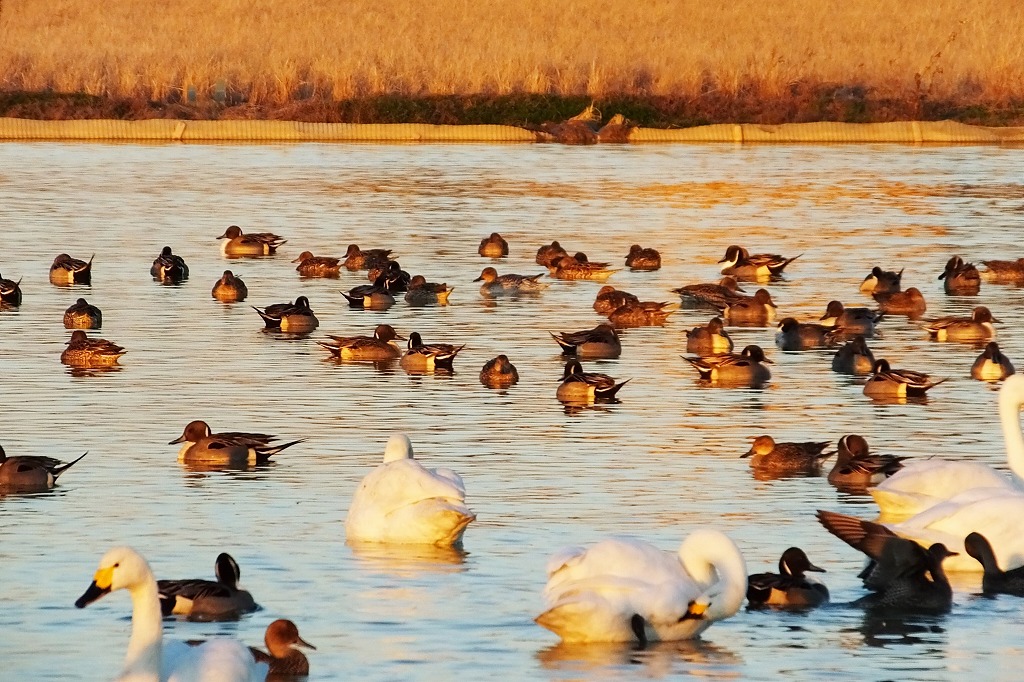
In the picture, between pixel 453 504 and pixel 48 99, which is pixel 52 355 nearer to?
pixel 453 504

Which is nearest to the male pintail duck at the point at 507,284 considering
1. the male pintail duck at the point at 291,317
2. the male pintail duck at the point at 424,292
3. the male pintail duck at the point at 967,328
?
the male pintail duck at the point at 424,292

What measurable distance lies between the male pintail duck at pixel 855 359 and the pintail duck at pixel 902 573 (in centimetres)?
852

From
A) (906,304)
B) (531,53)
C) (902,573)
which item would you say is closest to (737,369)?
(906,304)

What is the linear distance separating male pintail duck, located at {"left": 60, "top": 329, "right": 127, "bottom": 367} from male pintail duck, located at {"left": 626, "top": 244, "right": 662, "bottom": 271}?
10.3 meters

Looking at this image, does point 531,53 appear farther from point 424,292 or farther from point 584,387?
point 584,387

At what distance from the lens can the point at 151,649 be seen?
873cm

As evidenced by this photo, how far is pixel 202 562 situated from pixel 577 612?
285cm

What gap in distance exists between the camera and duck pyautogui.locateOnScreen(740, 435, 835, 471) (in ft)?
50.0

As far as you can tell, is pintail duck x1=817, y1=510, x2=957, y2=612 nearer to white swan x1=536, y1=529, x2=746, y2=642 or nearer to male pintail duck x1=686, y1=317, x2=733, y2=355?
white swan x1=536, y1=529, x2=746, y2=642

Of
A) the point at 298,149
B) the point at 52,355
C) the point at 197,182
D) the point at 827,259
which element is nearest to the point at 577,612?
the point at 52,355

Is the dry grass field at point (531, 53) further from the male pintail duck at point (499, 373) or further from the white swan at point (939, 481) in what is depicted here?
the white swan at point (939, 481)

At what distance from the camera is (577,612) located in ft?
34.4

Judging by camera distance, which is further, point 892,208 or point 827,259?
point 892,208

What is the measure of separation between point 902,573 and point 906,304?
1391 cm
